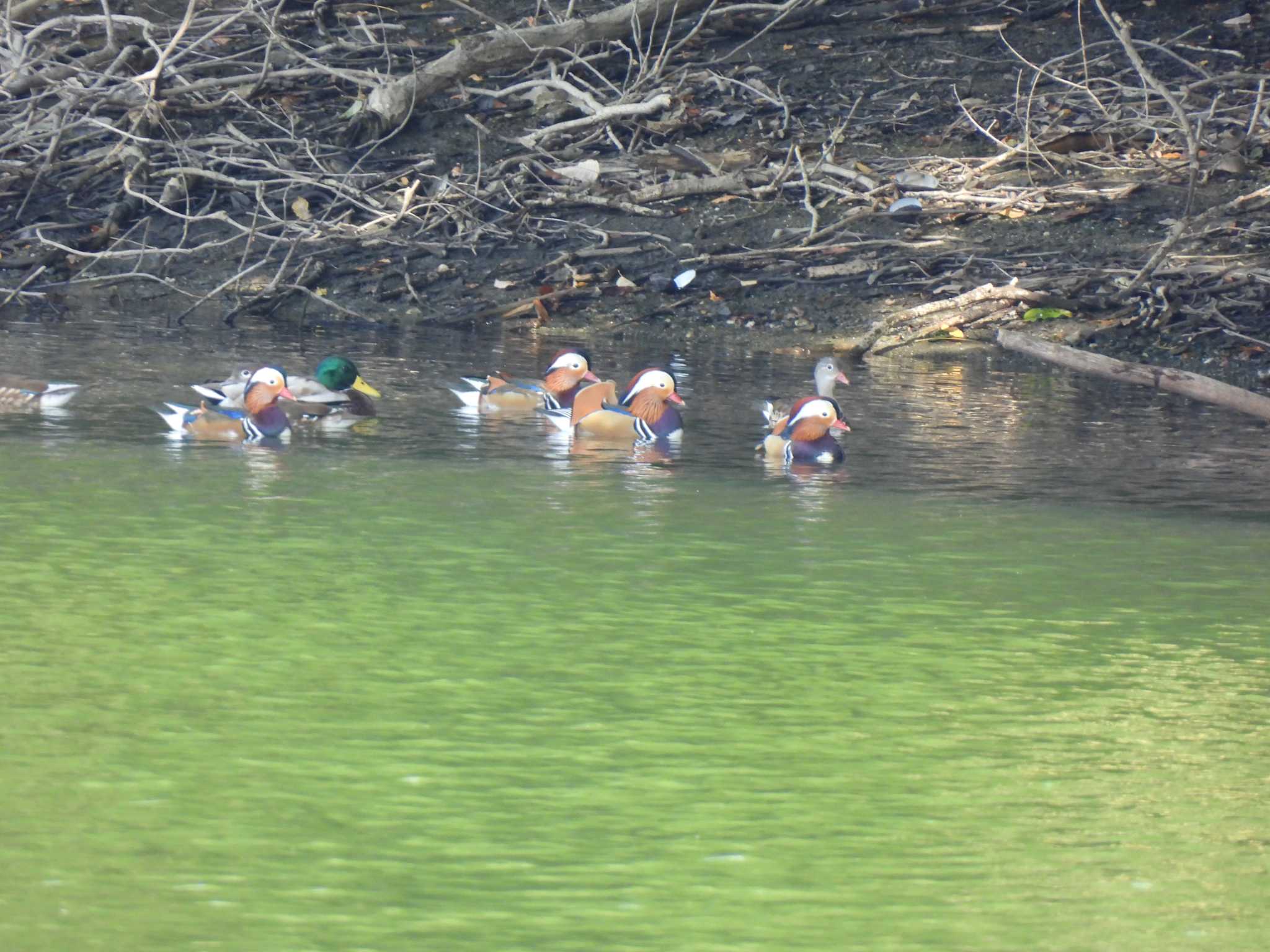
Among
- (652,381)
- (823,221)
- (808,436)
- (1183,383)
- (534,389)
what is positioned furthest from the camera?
(823,221)

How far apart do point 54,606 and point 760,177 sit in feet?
40.1

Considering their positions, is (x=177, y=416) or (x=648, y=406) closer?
(x=177, y=416)

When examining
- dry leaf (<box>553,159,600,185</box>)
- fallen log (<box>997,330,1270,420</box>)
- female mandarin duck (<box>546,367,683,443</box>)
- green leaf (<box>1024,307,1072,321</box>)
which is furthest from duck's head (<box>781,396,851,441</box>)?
dry leaf (<box>553,159,600,185</box>)

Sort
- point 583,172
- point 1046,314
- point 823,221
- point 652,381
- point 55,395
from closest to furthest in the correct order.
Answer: point 55,395 → point 652,381 → point 1046,314 → point 823,221 → point 583,172

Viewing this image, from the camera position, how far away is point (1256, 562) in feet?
24.0

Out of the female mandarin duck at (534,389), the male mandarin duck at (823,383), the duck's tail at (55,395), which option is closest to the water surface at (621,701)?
the duck's tail at (55,395)

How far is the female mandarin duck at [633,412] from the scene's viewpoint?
1020cm

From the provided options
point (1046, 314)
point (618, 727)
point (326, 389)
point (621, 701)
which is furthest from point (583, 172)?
point (618, 727)

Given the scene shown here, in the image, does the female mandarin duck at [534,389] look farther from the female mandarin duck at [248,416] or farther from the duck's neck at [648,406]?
the female mandarin duck at [248,416]

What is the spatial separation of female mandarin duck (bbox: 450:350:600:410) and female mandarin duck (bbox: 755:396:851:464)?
1688mm

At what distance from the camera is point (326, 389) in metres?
10.5

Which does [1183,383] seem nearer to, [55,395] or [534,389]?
[534,389]

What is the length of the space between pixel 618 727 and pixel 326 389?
19.4 feet

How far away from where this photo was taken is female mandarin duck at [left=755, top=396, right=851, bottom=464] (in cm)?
938
